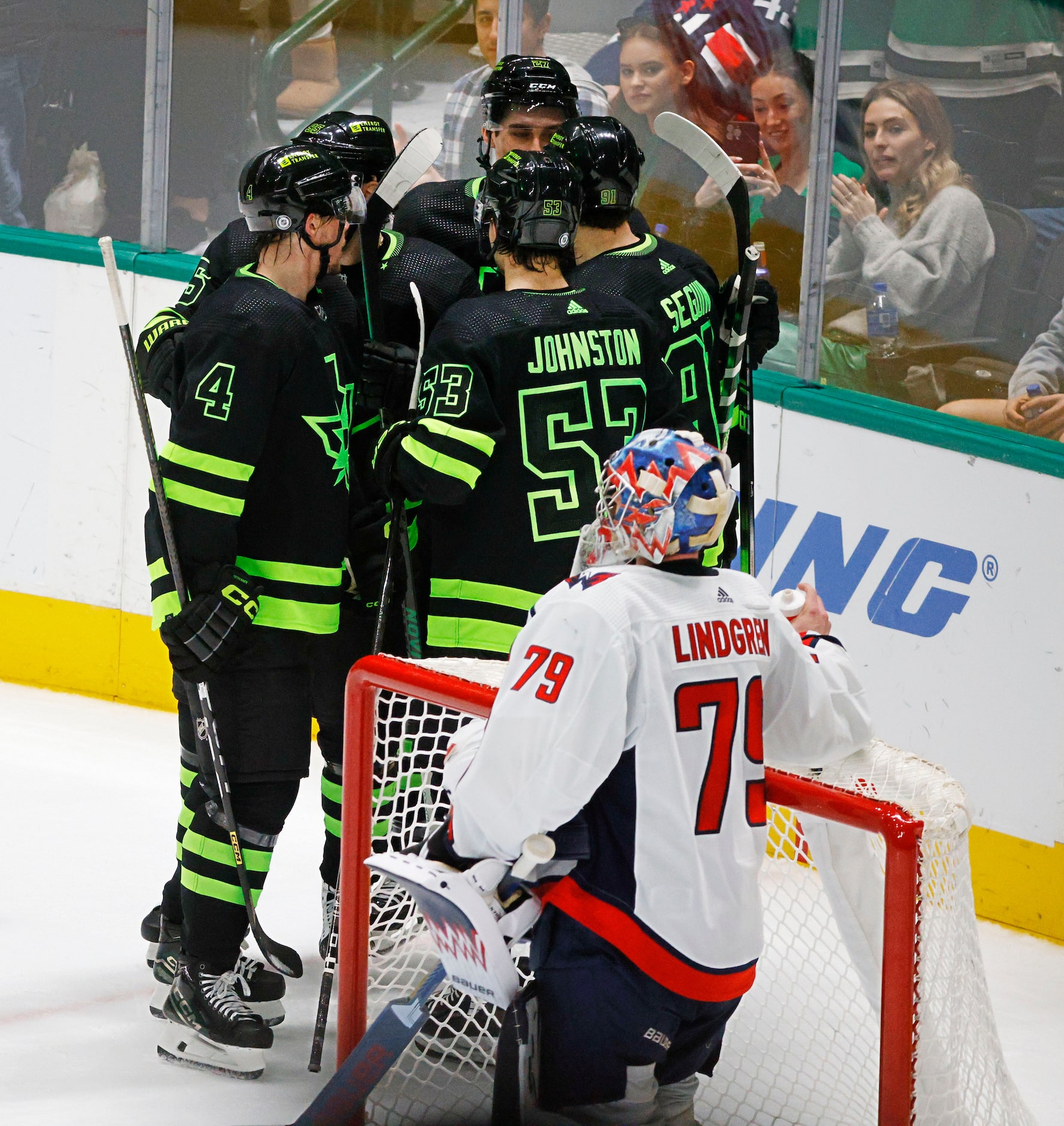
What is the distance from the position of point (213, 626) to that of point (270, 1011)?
73cm

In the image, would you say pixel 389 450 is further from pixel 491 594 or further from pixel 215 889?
pixel 215 889

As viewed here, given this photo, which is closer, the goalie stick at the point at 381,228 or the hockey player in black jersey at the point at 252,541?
the hockey player in black jersey at the point at 252,541

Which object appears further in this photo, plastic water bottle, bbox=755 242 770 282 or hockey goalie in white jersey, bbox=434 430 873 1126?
plastic water bottle, bbox=755 242 770 282

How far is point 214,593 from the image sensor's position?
2.56 metres

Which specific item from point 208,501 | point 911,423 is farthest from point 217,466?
point 911,423

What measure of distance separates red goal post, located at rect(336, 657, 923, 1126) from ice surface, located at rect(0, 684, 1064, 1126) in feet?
1.03

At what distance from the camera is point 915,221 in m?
3.81

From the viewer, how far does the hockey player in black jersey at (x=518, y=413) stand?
2.57 meters

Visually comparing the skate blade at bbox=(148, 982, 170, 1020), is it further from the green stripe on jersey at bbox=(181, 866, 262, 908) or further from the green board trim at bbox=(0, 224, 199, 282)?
the green board trim at bbox=(0, 224, 199, 282)

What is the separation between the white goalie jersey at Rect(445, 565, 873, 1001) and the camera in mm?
1892

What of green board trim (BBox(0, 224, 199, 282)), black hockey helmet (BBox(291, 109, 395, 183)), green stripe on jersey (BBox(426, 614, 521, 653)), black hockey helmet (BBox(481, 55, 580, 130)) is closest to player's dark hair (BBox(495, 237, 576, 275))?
black hockey helmet (BBox(291, 109, 395, 183))

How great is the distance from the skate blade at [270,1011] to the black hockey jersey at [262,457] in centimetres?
66

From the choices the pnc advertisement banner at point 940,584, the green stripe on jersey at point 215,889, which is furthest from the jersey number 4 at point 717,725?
the pnc advertisement banner at point 940,584

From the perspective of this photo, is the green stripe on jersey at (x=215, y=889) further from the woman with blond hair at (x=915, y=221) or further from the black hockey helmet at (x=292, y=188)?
the woman with blond hair at (x=915, y=221)
